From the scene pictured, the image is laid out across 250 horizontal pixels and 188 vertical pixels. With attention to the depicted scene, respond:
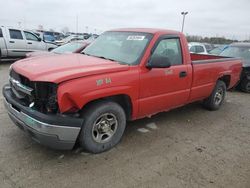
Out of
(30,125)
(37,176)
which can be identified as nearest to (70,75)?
(30,125)

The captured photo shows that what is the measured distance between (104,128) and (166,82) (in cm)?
138

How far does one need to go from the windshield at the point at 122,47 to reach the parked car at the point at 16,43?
8.96 meters

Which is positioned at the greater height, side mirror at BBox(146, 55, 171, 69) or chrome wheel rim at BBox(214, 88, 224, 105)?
side mirror at BBox(146, 55, 171, 69)

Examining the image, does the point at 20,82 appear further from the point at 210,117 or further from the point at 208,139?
the point at 210,117

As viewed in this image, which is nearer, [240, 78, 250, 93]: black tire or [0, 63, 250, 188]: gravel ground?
[0, 63, 250, 188]: gravel ground

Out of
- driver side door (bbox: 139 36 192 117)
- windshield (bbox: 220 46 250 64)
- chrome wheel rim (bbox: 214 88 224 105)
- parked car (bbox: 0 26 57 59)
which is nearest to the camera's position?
driver side door (bbox: 139 36 192 117)

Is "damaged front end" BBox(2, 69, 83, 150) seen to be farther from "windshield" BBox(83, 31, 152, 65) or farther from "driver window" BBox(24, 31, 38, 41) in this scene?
"driver window" BBox(24, 31, 38, 41)

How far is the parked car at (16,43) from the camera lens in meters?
11.9

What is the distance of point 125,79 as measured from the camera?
350 cm

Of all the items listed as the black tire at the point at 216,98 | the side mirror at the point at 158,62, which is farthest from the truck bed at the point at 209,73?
the side mirror at the point at 158,62

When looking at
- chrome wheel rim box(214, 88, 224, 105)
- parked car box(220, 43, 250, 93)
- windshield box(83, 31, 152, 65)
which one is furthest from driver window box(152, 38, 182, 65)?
parked car box(220, 43, 250, 93)

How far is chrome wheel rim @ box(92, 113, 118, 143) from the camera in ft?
11.4

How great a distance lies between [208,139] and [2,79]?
699 cm

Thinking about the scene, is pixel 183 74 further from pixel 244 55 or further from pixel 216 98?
pixel 244 55
